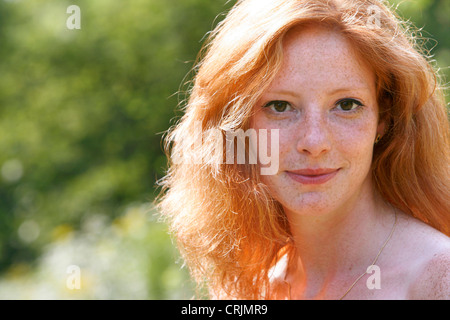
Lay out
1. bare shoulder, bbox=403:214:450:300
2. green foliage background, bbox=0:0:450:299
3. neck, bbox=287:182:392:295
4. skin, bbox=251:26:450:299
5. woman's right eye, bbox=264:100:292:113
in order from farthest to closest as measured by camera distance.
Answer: green foliage background, bbox=0:0:450:299 < neck, bbox=287:182:392:295 < woman's right eye, bbox=264:100:292:113 < skin, bbox=251:26:450:299 < bare shoulder, bbox=403:214:450:300

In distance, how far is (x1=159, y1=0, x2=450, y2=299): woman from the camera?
202 centimetres

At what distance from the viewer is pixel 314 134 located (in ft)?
6.52

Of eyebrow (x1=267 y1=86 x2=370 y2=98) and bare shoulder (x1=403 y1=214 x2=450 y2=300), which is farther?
eyebrow (x1=267 y1=86 x2=370 y2=98)

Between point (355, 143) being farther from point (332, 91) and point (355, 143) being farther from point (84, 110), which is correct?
point (84, 110)

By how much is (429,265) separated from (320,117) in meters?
0.63

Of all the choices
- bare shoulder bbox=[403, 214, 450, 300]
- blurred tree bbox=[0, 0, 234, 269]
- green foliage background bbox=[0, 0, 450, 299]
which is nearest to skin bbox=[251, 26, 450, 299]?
bare shoulder bbox=[403, 214, 450, 300]

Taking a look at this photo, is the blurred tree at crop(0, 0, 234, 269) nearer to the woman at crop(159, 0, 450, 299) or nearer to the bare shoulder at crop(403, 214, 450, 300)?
the woman at crop(159, 0, 450, 299)

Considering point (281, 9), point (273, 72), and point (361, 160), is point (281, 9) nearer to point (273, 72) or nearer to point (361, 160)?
point (273, 72)

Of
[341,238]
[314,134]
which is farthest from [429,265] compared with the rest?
[314,134]

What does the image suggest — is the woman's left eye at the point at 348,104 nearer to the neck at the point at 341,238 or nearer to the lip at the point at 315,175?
the lip at the point at 315,175

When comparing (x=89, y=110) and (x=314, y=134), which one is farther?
(x=89, y=110)

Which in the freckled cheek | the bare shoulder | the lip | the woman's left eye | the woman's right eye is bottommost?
the bare shoulder

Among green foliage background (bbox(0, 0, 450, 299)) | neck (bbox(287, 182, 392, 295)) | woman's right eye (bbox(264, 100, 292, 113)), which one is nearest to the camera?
woman's right eye (bbox(264, 100, 292, 113))

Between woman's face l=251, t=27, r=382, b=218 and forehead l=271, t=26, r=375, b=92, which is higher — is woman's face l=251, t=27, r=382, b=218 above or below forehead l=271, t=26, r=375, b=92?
below
